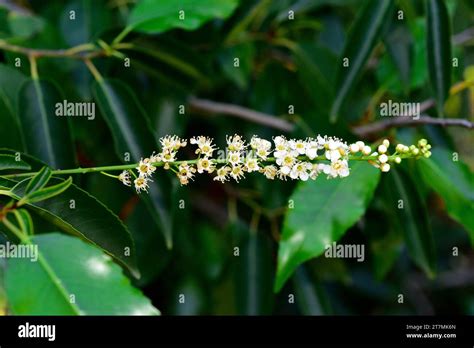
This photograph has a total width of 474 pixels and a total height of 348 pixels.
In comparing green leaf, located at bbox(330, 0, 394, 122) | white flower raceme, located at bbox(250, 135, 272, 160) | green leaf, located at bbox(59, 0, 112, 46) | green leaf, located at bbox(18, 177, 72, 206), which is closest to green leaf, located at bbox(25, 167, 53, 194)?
green leaf, located at bbox(18, 177, 72, 206)

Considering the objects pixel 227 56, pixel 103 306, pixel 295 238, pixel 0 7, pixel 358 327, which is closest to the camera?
pixel 103 306

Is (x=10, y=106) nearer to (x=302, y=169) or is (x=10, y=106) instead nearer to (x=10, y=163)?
(x=10, y=163)

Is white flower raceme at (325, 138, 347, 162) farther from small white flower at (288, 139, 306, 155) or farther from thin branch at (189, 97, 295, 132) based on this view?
thin branch at (189, 97, 295, 132)

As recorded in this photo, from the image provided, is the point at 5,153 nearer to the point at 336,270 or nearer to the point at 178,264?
the point at 178,264

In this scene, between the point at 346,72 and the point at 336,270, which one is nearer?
the point at 346,72

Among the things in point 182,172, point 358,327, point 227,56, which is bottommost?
point 358,327

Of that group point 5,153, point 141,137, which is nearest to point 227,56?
point 141,137
